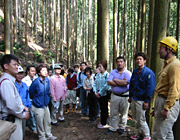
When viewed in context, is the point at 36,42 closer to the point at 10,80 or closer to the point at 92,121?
the point at 92,121

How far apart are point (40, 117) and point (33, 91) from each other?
0.71 metres

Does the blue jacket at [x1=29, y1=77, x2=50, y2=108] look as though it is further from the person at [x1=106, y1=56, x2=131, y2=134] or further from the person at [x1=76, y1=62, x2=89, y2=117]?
the person at [x1=76, y1=62, x2=89, y2=117]

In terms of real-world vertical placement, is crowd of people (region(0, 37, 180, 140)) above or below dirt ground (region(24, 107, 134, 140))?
above

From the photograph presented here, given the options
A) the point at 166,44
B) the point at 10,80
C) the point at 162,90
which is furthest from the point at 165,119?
the point at 10,80

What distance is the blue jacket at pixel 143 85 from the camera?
12.9 ft

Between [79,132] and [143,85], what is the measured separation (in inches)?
105

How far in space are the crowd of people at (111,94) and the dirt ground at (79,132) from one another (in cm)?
19

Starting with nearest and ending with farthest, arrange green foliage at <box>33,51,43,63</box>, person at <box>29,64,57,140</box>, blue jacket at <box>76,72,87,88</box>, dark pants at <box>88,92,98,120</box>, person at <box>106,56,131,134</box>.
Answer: person at <box>29,64,57,140</box>, person at <box>106,56,131,134</box>, dark pants at <box>88,92,98,120</box>, blue jacket at <box>76,72,87,88</box>, green foliage at <box>33,51,43,63</box>

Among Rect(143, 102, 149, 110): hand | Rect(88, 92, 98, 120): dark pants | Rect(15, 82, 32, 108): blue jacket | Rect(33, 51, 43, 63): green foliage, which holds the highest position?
Rect(15, 82, 32, 108): blue jacket

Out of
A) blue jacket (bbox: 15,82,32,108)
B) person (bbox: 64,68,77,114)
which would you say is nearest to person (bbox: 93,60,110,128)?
blue jacket (bbox: 15,82,32,108)

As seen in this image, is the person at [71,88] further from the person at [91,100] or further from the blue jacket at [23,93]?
the blue jacket at [23,93]

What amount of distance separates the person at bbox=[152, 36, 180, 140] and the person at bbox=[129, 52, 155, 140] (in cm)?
89

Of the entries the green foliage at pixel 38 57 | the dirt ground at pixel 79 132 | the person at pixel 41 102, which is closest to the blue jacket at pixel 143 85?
the dirt ground at pixel 79 132

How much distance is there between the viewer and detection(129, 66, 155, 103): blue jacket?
12.9 feet
